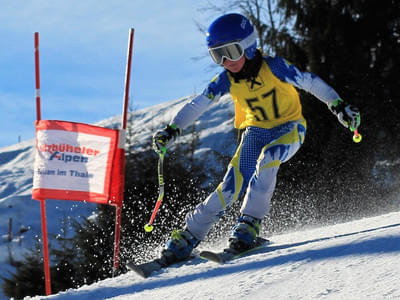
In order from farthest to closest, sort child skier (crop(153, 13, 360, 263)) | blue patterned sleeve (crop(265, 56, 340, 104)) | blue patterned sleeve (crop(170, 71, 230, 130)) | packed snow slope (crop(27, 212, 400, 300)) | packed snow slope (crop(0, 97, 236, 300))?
packed snow slope (crop(0, 97, 236, 300)), blue patterned sleeve (crop(170, 71, 230, 130)), blue patterned sleeve (crop(265, 56, 340, 104)), child skier (crop(153, 13, 360, 263)), packed snow slope (crop(27, 212, 400, 300))

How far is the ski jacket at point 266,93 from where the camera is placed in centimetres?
396

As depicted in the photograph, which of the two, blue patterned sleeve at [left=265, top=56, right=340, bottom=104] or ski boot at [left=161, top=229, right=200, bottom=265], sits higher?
blue patterned sleeve at [left=265, top=56, right=340, bottom=104]

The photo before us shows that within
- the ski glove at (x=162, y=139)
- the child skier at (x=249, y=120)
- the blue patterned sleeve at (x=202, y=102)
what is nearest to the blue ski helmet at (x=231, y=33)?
the child skier at (x=249, y=120)

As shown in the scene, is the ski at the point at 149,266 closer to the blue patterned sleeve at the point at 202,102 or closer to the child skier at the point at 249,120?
the child skier at the point at 249,120

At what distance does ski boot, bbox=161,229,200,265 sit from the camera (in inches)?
146

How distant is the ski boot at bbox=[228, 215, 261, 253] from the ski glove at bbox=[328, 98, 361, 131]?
36.9 inches

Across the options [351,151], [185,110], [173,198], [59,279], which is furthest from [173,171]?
[185,110]

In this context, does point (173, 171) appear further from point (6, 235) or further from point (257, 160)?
point (6, 235)

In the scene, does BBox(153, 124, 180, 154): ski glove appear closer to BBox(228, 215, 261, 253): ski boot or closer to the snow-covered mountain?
BBox(228, 215, 261, 253): ski boot

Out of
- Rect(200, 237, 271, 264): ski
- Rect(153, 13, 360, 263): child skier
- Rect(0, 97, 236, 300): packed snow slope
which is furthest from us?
Rect(0, 97, 236, 300): packed snow slope

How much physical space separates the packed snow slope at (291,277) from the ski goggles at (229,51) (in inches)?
57.8

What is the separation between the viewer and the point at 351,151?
539 inches

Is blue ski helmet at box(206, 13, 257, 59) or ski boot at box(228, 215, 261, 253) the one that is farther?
blue ski helmet at box(206, 13, 257, 59)

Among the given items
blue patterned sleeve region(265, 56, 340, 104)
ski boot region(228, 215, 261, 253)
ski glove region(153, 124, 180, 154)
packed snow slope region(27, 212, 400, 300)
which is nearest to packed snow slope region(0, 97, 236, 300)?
ski glove region(153, 124, 180, 154)
